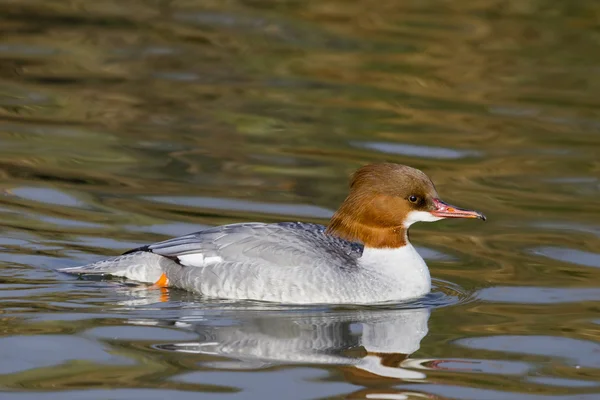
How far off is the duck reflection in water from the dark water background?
0.02 meters

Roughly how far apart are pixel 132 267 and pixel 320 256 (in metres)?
1.35

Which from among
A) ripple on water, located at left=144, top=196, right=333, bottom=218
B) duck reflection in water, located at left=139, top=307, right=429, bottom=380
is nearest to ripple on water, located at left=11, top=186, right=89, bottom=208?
ripple on water, located at left=144, top=196, right=333, bottom=218

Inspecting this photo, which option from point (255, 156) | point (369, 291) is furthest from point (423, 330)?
point (255, 156)

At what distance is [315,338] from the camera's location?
7.66m

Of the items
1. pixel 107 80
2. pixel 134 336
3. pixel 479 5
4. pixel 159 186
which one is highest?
pixel 479 5

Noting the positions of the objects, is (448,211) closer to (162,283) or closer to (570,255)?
(570,255)

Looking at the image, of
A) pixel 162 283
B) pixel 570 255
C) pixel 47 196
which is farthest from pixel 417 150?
pixel 162 283

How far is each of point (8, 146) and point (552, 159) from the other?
539 cm

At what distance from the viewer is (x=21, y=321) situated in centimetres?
766

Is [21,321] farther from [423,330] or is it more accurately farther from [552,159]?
[552,159]

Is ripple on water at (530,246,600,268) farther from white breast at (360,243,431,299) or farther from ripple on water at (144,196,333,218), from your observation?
ripple on water at (144,196,333,218)

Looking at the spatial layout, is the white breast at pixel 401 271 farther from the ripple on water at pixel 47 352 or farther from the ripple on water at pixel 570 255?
the ripple on water at pixel 47 352

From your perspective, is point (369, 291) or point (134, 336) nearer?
point (134, 336)

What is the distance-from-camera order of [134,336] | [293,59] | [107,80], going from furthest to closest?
[293,59] < [107,80] < [134,336]
